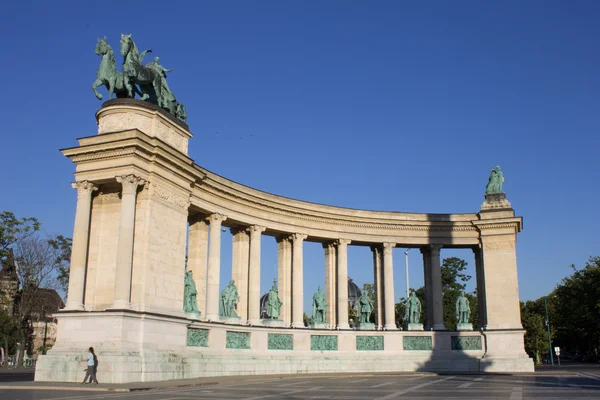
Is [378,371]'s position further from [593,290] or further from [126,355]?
[593,290]

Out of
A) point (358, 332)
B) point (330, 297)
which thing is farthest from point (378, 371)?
point (330, 297)

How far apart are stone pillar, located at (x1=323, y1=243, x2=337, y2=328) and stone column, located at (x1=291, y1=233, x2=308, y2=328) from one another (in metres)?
4.68

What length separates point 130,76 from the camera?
113ft

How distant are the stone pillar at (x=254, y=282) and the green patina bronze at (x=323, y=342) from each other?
17.1ft

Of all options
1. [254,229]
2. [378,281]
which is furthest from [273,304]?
[378,281]

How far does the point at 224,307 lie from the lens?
40.2 m

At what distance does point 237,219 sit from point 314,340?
11.3 metres

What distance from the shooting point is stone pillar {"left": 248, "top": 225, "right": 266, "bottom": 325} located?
41750 millimetres

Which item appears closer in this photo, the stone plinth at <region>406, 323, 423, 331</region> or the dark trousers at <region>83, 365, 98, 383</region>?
the dark trousers at <region>83, 365, 98, 383</region>

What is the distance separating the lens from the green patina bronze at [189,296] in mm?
35688

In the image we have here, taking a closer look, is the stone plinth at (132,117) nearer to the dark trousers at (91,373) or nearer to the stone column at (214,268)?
the stone column at (214,268)

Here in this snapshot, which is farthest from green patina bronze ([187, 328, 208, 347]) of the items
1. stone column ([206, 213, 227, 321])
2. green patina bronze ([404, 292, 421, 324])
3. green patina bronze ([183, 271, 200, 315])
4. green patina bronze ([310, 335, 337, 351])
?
green patina bronze ([404, 292, 421, 324])

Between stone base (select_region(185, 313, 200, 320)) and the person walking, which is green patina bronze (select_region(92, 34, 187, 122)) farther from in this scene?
the person walking

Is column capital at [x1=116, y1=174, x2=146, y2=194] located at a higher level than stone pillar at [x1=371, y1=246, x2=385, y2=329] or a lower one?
higher
